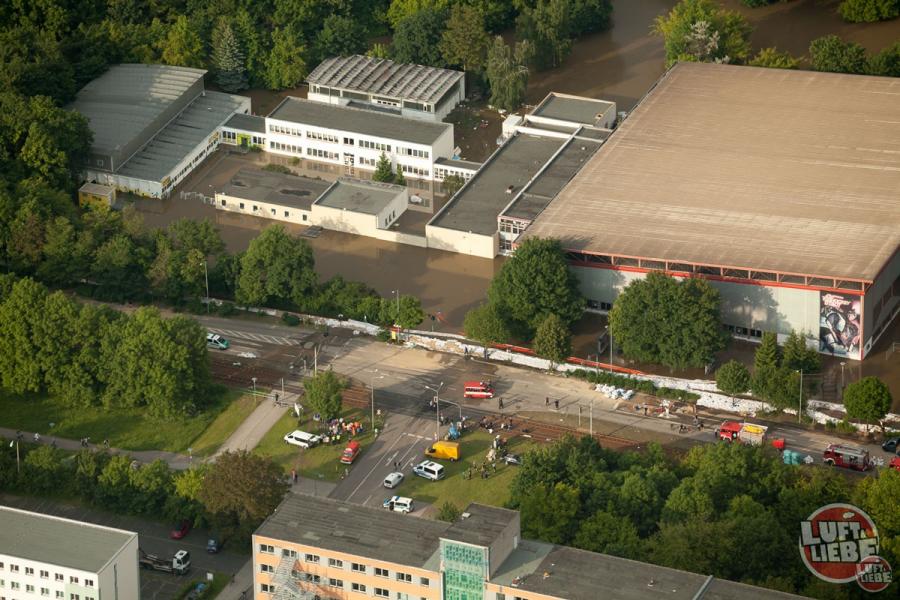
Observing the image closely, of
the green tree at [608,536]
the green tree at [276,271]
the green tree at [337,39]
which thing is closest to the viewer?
the green tree at [608,536]

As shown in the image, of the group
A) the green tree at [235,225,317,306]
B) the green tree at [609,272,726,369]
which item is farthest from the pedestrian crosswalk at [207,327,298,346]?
the green tree at [609,272,726,369]

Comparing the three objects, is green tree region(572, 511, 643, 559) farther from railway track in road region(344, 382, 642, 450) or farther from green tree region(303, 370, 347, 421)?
green tree region(303, 370, 347, 421)

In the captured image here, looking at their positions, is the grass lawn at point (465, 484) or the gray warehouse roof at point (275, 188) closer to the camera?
the grass lawn at point (465, 484)

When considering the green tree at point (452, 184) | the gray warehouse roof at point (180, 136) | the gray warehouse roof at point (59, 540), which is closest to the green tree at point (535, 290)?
the green tree at point (452, 184)

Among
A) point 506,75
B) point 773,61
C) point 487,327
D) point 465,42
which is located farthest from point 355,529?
point 773,61

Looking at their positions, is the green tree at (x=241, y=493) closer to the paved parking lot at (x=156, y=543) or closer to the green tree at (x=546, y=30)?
the paved parking lot at (x=156, y=543)

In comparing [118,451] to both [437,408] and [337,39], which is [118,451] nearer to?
[437,408]
